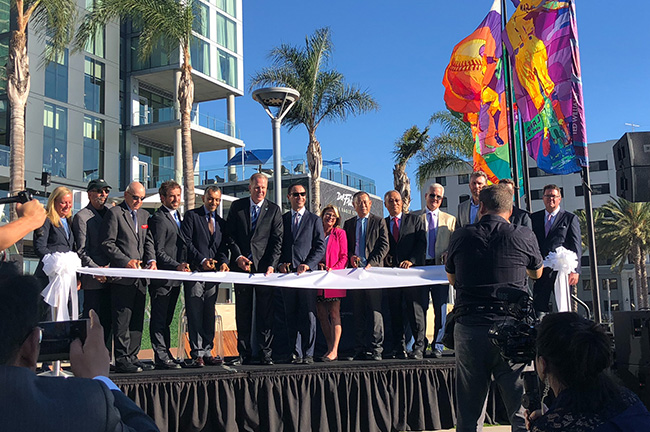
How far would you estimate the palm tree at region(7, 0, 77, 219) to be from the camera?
2028cm

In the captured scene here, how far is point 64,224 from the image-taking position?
725 centimetres

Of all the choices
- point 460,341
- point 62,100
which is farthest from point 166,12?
point 460,341

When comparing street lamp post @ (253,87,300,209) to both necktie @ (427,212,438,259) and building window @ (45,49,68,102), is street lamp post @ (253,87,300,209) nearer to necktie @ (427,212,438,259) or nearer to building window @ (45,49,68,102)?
necktie @ (427,212,438,259)

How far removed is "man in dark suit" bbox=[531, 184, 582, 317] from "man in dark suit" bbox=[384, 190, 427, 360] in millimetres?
1394

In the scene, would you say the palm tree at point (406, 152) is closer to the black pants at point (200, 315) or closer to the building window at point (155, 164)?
the building window at point (155, 164)

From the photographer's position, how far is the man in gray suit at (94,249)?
276 inches

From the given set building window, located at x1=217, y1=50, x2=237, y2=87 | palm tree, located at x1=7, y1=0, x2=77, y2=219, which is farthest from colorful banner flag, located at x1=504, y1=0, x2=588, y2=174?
building window, located at x1=217, y1=50, x2=237, y2=87

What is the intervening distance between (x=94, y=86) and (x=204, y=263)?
1237 inches

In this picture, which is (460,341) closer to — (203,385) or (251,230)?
(203,385)

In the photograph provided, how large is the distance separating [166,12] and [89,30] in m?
2.67

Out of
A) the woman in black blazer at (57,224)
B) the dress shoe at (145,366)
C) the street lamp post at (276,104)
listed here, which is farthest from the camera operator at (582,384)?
the street lamp post at (276,104)

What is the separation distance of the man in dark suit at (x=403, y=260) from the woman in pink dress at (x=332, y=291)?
2.06ft

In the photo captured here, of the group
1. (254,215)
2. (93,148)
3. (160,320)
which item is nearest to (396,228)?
(254,215)

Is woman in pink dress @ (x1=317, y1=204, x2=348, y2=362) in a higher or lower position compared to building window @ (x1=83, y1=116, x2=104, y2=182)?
lower
